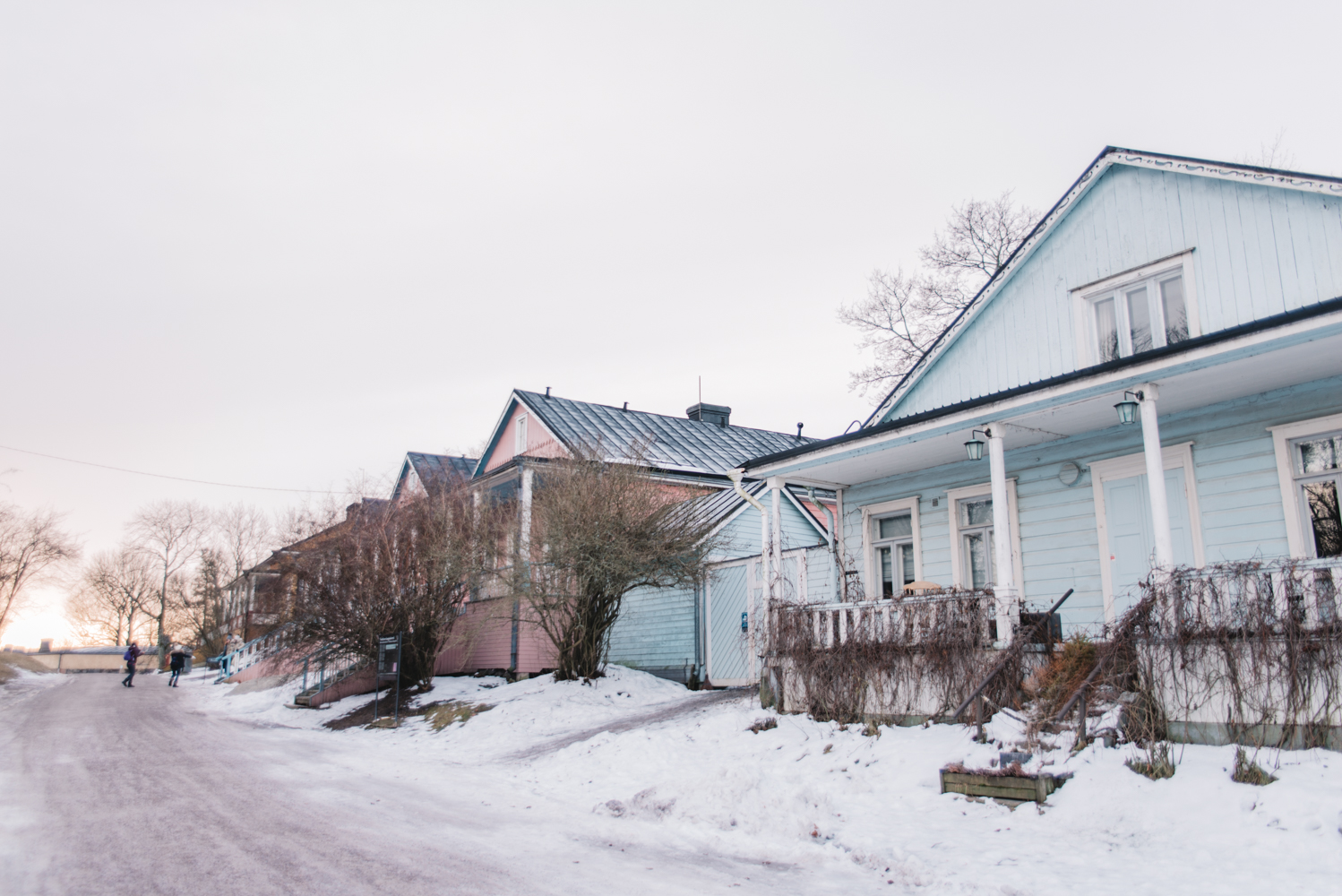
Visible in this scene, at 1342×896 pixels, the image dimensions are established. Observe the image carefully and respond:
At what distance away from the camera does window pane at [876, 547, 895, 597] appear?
13938mm

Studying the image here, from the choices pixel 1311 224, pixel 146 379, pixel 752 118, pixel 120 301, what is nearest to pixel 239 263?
pixel 120 301

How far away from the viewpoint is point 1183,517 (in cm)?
1010

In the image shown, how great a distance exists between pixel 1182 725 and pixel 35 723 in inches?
744

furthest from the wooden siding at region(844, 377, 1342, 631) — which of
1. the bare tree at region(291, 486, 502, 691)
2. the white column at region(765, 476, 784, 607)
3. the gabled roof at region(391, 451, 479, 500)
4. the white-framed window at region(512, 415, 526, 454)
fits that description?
the gabled roof at region(391, 451, 479, 500)

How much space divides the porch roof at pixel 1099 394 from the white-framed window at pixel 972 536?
0.59 metres

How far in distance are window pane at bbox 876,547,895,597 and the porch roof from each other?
1.58 m

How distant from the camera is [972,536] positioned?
12828 mm

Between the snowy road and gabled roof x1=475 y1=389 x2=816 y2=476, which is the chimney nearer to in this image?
gabled roof x1=475 y1=389 x2=816 y2=476

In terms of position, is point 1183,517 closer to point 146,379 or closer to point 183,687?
point 146,379

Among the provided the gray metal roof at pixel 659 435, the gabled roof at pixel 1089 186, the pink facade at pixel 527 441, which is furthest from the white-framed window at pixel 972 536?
the pink facade at pixel 527 441

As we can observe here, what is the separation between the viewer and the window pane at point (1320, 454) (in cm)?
910

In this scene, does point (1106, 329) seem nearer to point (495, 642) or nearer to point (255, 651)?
point (495, 642)

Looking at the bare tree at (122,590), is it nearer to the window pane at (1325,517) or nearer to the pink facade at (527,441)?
the pink facade at (527,441)

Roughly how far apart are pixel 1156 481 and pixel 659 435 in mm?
17307
